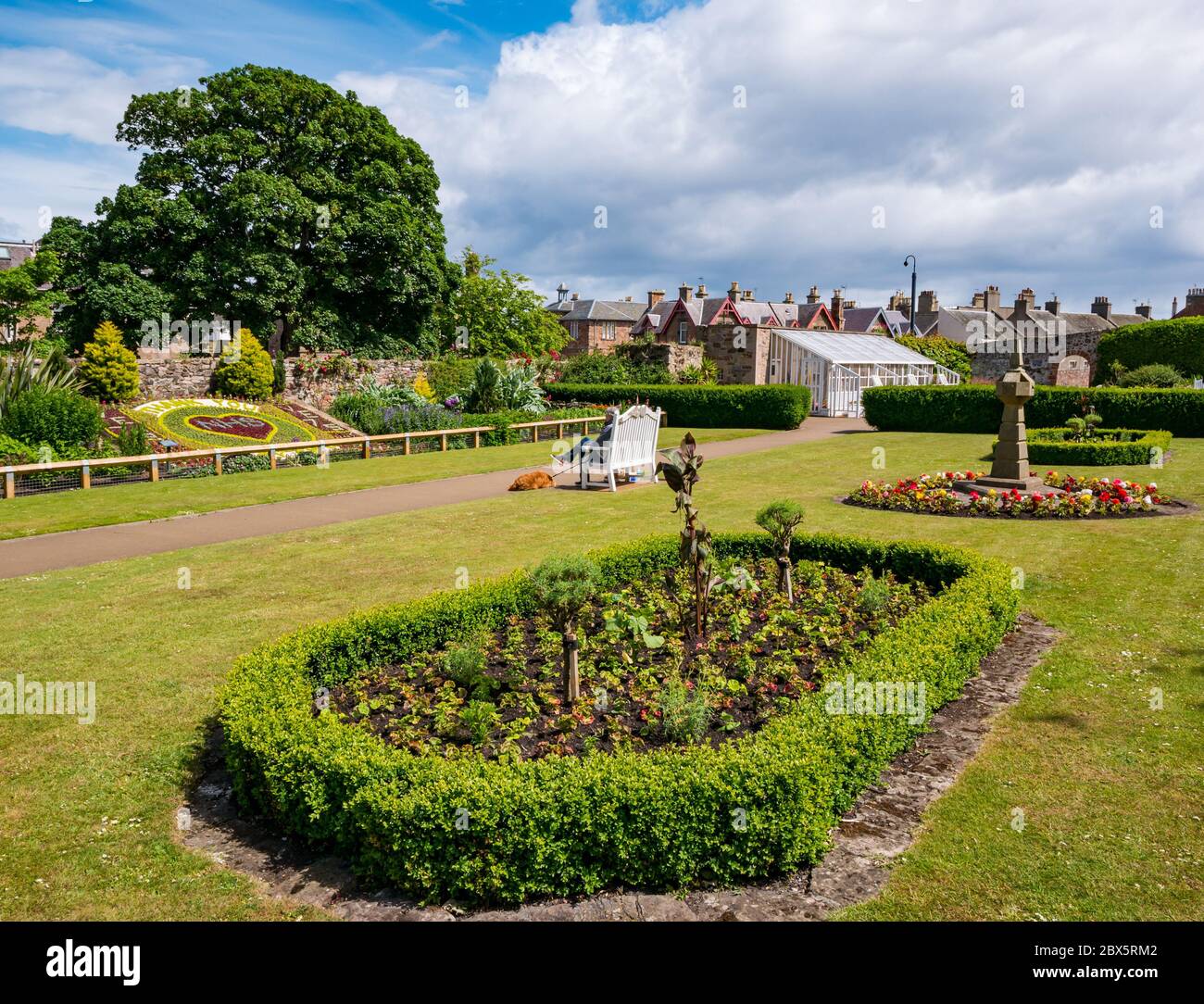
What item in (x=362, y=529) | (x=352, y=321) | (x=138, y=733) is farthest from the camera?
(x=352, y=321)

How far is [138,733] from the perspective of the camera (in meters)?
5.40

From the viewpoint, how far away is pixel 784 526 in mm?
7895

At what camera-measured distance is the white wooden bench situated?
15320mm

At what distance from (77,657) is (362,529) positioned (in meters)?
5.27

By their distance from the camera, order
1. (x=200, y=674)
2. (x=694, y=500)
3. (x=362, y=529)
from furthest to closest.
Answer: (x=694, y=500) → (x=362, y=529) → (x=200, y=674)

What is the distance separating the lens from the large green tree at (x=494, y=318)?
46.8 m

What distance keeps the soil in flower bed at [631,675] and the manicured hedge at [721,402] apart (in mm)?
20453

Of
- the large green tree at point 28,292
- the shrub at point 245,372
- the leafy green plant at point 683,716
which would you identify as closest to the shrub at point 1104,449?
the leafy green plant at point 683,716

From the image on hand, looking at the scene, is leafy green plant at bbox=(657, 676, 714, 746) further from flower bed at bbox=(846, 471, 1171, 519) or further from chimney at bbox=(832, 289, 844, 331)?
chimney at bbox=(832, 289, 844, 331)

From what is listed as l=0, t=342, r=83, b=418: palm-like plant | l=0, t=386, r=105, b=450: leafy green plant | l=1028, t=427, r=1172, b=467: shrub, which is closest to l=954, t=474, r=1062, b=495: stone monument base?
l=1028, t=427, r=1172, b=467: shrub

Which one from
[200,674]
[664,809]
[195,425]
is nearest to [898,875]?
[664,809]

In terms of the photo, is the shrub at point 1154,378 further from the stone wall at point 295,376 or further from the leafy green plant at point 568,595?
the leafy green plant at point 568,595

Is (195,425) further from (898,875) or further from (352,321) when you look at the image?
(898,875)

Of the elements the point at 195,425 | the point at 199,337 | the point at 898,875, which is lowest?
the point at 898,875
